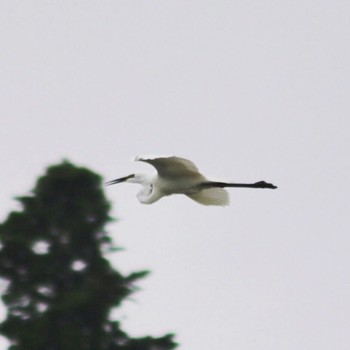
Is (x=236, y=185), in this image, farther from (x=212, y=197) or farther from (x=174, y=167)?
(x=174, y=167)

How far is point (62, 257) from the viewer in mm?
18219

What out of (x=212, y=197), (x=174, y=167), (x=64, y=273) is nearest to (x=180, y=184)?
(x=174, y=167)

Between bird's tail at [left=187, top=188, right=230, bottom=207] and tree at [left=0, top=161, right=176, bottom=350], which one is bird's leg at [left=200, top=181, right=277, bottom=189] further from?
tree at [left=0, top=161, right=176, bottom=350]

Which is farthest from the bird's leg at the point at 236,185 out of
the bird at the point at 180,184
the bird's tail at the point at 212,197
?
the bird's tail at the point at 212,197

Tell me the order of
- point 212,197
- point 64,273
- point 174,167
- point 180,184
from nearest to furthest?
point 64,273 < point 174,167 < point 180,184 < point 212,197

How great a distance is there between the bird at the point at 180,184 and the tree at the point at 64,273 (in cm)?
207

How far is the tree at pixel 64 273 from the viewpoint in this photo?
687 inches

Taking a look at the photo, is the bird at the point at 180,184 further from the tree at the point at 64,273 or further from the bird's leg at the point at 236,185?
the tree at the point at 64,273

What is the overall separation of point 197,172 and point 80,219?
3.19 metres

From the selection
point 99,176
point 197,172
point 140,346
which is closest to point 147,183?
point 197,172

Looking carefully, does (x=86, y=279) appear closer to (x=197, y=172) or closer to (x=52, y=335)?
(x=52, y=335)

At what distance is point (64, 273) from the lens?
59.4 ft

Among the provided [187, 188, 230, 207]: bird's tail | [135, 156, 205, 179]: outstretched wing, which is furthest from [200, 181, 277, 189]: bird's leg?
[187, 188, 230, 207]: bird's tail

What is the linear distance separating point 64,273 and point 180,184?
12.4 feet
